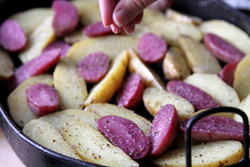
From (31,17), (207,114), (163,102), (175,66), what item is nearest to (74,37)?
(31,17)

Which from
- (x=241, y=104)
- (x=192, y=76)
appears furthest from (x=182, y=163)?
A: (x=192, y=76)

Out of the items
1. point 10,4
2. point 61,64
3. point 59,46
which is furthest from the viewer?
point 10,4

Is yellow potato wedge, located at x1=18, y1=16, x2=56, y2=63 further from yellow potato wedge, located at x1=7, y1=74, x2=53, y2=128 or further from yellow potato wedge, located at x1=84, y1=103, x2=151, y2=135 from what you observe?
yellow potato wedge, located at x1=84, y1=103, x2=151, y2=135

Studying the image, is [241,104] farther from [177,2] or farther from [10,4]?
[10,4]

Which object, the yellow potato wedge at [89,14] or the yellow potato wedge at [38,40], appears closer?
the yellow potato wedge at [38,40]

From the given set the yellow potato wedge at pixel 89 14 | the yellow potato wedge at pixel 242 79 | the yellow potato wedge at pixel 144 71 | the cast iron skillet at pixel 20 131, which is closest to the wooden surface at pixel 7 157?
the cast iron skillet at pixel 20 131

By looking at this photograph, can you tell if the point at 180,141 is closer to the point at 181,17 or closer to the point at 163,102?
the point at 163,102

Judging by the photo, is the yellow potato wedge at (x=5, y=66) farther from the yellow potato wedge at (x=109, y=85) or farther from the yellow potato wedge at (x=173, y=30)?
the yellow potato wedge at (x=173, y=30)
